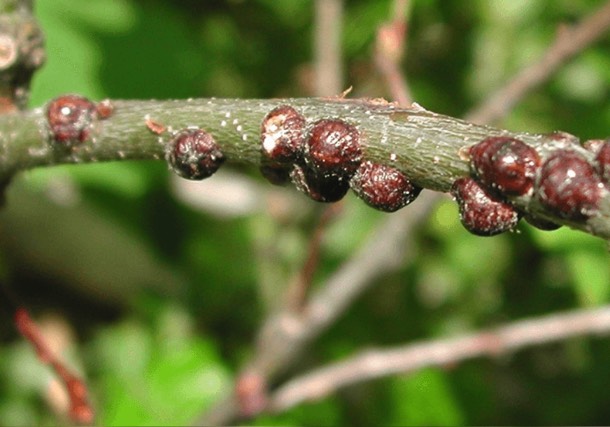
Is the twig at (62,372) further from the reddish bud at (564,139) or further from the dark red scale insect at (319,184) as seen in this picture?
the reddish bud at (564,139)

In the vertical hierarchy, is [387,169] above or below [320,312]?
below

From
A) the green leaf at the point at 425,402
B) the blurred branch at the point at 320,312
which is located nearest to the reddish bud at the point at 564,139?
the blurred branch at the point at 320,312

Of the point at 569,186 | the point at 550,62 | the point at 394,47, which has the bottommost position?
the point at 569,186

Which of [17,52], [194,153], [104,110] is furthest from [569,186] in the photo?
[17,52]

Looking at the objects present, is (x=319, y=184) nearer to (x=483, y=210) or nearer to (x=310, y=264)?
(x=483, y=210)

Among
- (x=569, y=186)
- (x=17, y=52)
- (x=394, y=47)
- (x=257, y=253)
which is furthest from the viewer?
(x=257, y=253)

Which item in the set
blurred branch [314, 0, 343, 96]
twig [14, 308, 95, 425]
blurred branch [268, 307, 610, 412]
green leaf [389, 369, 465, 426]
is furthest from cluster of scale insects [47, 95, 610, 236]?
green leaf [389, 369, 465, 426]

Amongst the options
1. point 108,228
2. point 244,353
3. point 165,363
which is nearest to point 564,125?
point 244,353
